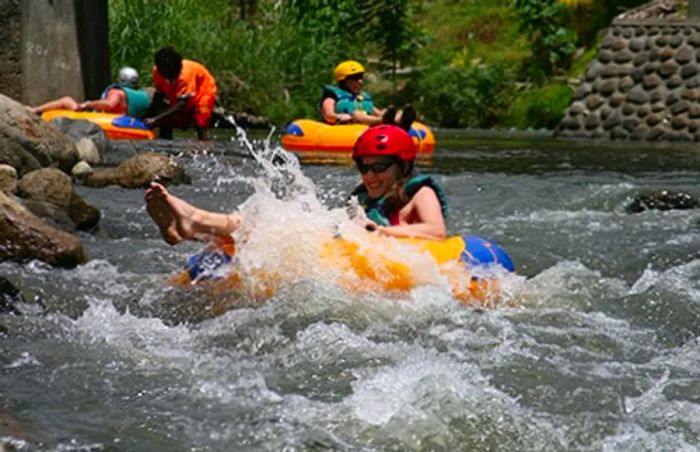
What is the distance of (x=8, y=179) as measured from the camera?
8.96 meters

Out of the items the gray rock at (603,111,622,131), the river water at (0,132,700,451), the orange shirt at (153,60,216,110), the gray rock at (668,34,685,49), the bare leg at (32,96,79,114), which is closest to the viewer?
the river water at (0,132,700,451)

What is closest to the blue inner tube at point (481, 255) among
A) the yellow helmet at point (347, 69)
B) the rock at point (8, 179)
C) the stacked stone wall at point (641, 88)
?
the rock at point (8, 179)

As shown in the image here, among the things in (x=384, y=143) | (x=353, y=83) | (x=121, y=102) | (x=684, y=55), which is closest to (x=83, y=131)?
(x=121, y=102)

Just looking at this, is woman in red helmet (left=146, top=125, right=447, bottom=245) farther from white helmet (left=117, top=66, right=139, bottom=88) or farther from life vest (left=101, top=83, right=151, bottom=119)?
white helmet (left=117, top=66, right=139, bottom=88)

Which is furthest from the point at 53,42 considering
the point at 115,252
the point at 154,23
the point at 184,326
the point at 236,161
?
→ the point at 184,326

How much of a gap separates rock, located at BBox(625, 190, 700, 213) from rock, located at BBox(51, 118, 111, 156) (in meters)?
Answer: 4.82

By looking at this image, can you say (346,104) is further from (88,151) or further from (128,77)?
(88,151)

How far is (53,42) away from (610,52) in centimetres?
830

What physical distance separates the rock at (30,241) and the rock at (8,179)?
1.35 meters

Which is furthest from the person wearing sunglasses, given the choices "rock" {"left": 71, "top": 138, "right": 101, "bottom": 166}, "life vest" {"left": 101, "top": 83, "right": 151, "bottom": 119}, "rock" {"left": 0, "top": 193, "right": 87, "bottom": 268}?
"life vest" {"left": 101, "top": 83, "right": 151, "bottom": 119}

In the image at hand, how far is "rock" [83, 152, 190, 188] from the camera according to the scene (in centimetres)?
1080

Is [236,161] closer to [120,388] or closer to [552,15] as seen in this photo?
[120,388]

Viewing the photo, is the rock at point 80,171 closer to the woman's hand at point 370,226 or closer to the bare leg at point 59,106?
the bare leg at point 59,106

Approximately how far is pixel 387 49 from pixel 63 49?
979 centimetres
